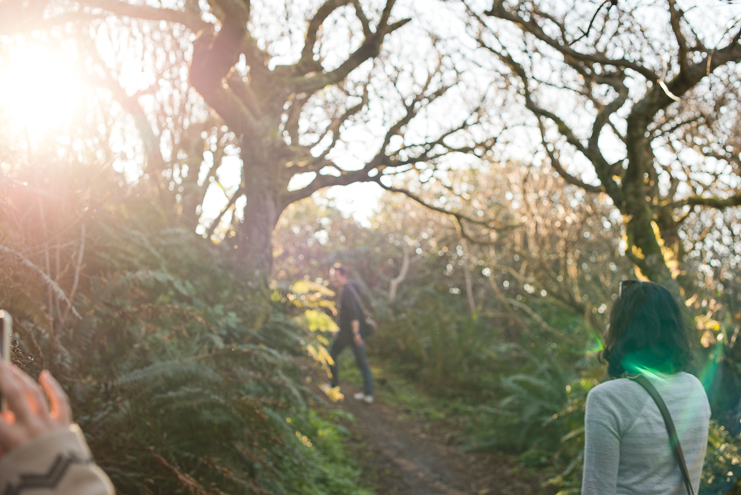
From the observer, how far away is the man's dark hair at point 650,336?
2.06m

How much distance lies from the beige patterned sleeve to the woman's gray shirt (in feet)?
5.60

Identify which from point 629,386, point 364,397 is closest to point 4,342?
point 629,386

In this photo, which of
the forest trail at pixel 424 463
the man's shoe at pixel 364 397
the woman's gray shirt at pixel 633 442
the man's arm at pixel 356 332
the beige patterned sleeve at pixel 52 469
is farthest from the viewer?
the man's shoe at pixel 364 397

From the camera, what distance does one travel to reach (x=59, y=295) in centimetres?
302

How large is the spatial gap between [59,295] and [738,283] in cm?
989

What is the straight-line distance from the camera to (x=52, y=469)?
0.85m

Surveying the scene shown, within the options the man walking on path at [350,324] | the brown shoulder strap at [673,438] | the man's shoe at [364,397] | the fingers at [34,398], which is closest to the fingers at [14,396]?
the fingers at [34,398]

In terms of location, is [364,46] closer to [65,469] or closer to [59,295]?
[59,295]

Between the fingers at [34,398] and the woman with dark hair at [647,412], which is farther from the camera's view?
the woman with dark hair at [647,412]

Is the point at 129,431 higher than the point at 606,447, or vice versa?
the point at 606,447

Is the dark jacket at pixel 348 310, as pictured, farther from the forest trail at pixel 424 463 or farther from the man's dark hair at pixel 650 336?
the man's dark hair at pixel 650 336

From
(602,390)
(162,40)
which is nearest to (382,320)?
(162,40)

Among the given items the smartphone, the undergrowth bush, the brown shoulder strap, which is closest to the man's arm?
the undergrowth bush

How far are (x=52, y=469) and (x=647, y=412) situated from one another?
193cm
